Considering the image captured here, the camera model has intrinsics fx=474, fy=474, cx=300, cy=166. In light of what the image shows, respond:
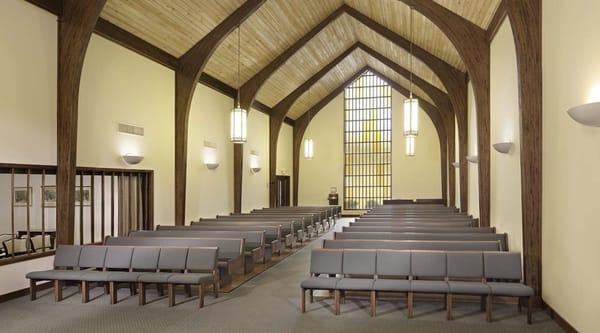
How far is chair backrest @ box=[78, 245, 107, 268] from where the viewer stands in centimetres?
597

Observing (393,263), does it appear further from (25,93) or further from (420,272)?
(25,93)

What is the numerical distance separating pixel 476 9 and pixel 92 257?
677 cm

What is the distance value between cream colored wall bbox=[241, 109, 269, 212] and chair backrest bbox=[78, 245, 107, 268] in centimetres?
832

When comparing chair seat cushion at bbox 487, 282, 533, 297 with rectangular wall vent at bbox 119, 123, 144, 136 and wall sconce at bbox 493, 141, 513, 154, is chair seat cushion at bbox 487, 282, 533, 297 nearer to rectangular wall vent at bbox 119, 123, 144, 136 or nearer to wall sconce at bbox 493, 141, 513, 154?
wall sconce at bbox 493, 141, 513, 154

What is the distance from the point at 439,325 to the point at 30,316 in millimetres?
4289

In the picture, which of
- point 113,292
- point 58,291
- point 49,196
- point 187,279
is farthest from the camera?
point 49,196

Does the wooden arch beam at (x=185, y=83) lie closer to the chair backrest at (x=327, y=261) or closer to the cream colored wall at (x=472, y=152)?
the cream colored wall at (x=472, y=152)

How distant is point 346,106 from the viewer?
64.8 feet

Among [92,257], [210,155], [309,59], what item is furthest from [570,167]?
[309,59]

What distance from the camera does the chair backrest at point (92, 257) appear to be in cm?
597

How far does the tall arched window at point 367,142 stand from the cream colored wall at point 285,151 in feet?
7.40

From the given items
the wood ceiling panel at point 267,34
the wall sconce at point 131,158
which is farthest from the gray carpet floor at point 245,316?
the wood ceiling panel at point 267,34

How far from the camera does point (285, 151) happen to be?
1903 centimetres

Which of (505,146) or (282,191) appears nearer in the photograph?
(505,146)
